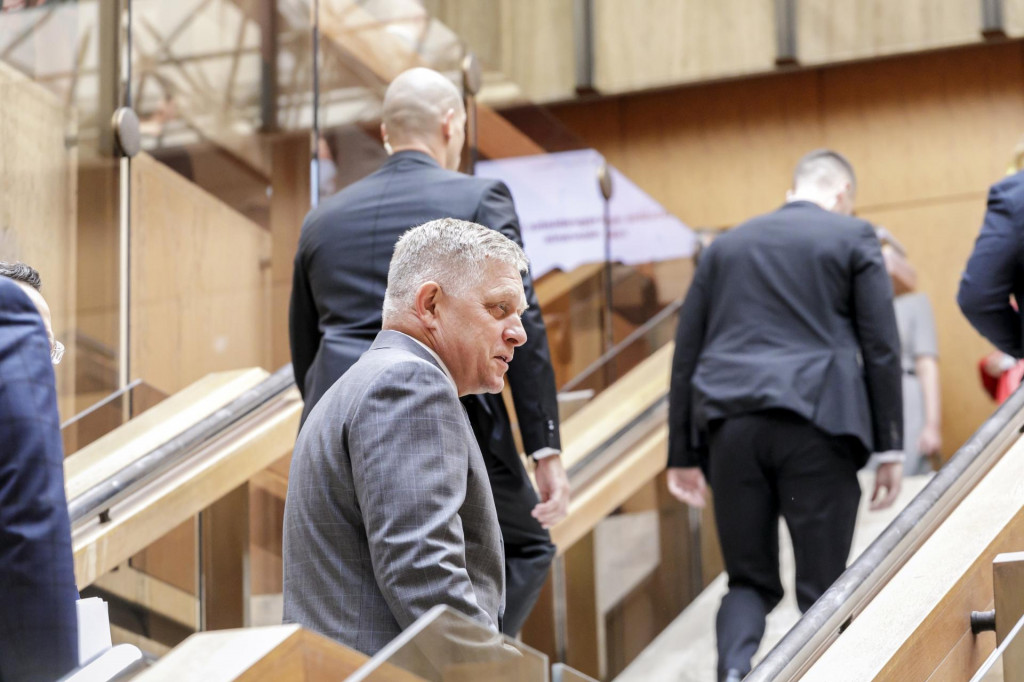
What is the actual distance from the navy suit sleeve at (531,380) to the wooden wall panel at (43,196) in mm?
1278

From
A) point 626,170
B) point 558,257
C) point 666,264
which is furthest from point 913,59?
point 558,257

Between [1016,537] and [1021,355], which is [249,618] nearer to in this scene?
[1016,537]

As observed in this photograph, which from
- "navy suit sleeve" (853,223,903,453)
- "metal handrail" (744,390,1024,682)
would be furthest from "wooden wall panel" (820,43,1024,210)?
"metal handrail" (744,390,1024,682)

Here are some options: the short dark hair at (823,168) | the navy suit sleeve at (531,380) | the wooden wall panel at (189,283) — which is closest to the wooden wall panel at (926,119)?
the short dark hair at (823,168)

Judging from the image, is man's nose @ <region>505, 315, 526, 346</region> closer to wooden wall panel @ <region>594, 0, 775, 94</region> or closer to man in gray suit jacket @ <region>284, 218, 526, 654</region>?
man in gray suit jacket @ <region>284, 218, 526, 654</region>

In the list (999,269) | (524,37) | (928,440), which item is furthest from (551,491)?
(524,37)

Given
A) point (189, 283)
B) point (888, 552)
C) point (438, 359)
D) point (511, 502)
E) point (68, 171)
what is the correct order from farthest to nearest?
point (189, 283) < point (68, 171) < point (511, 502) < point (888, 552) < point (438, 359)

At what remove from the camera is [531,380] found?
10.9ft

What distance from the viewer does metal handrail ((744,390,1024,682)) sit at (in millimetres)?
2510

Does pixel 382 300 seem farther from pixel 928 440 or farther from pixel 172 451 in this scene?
pixel 928 440

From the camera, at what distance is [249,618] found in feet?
12.6

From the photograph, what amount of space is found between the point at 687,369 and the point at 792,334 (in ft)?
1.13

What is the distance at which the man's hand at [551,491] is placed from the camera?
3279mm

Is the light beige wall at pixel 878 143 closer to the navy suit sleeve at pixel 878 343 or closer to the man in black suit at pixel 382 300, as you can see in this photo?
the navy suit sleeve at pixel 878 343
